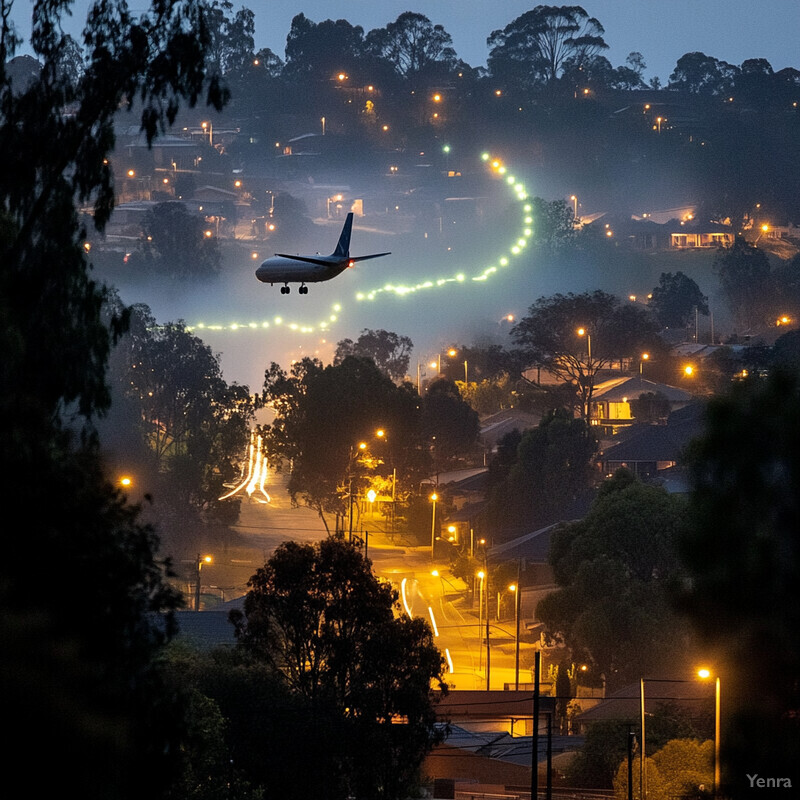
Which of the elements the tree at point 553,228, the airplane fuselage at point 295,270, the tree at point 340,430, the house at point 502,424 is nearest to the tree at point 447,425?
the house at point 502,424

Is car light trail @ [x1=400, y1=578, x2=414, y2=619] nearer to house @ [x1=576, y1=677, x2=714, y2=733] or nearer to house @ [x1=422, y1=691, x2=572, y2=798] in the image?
house @ [x1=576, y1=677, x2=714, y2=733]

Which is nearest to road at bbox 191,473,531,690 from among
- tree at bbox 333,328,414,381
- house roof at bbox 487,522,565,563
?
house roof at bbox 487,522,565,563

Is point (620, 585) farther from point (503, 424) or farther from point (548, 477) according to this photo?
point (503, 424)

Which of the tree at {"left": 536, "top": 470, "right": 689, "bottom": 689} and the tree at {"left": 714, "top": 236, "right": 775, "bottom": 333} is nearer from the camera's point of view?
the tree at {"left": 536, "top": 470, "right": 689, "bottom": 689}

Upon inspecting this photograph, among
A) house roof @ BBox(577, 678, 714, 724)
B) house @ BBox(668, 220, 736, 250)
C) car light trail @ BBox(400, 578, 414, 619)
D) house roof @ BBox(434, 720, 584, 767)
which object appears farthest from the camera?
house @ BBox(668, 220, 736, 250)

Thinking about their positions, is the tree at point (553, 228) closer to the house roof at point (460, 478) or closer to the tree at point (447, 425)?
the tree at point (447, 425)

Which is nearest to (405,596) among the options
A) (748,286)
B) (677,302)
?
(677,302)
